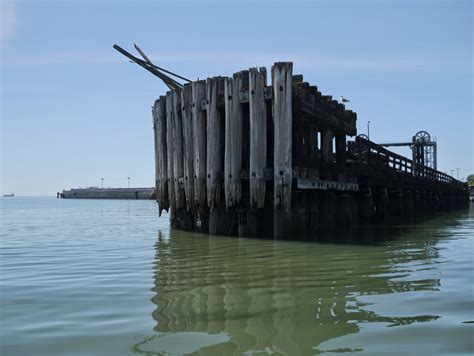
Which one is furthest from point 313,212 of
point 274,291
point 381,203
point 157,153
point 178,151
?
point 381,203

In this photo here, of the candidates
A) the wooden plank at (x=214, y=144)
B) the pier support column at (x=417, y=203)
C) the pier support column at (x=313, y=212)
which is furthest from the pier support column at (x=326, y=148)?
the pier support column at (x=417, y=203)

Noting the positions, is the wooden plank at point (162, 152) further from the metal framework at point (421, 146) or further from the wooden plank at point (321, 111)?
the metal framework at point (421, 146)

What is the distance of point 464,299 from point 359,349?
2516 millimetres

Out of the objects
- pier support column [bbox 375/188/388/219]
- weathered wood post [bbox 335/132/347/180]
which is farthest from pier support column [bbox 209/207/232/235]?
pier support column [bbox 375/188/388/219]

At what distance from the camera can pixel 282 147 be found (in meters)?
13.2

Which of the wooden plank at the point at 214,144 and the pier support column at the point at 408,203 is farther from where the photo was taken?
the pier support column at the point at 408,203

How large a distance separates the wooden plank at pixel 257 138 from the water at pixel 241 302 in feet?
8.14

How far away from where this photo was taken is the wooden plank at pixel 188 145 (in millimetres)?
15781

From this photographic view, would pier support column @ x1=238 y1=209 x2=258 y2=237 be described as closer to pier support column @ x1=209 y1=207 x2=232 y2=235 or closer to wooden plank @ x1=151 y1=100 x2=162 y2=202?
pier support column @ x1=209 y1=207 x2=232 y2=235

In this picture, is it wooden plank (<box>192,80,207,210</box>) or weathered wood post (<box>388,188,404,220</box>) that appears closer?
wooden plank (<box>192,80,207,210</box>)

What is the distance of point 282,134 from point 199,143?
3187mm

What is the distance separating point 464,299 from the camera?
6094mm

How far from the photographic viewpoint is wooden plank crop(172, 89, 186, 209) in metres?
16.7

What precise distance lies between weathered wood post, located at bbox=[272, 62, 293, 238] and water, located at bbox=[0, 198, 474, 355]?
2.04 metres
